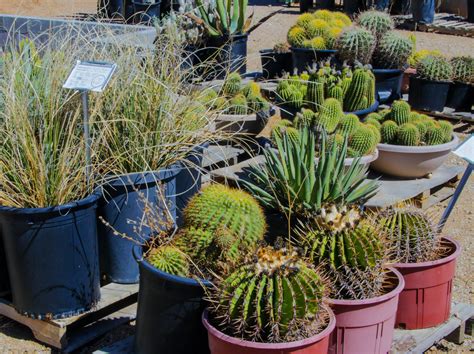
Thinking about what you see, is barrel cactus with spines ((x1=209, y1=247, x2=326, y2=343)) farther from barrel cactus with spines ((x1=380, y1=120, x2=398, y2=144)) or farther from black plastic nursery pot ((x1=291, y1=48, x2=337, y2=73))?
black plastic nursery pot ((x1=291, y1=48, x2=337, y2=73))

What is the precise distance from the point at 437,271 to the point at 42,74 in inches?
90.1

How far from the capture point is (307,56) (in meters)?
6.89

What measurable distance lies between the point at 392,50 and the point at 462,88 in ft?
3.54

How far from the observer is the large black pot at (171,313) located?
284cm

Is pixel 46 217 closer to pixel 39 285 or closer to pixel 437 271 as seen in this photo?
pixel 39 285

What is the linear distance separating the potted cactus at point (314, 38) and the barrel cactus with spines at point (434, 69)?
2.84 ft

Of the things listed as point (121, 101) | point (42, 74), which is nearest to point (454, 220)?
point (121, 101)

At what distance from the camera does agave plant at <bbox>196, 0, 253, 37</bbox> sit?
7.29 m

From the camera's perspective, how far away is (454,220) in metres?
5.16

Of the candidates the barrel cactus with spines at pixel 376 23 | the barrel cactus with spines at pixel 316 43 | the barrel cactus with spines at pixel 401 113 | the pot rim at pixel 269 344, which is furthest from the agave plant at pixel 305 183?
the barrel cactus with spines at pixel 376 23

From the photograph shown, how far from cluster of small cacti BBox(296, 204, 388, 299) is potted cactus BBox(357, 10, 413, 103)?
403 centimetres

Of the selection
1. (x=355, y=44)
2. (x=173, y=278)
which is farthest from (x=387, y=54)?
(x=173, y=278)

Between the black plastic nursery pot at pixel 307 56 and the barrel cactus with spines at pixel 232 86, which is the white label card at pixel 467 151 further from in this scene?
the black plastic nursery pot at pixel 307 56

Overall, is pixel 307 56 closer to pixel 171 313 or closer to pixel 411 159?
pixel 411 159
